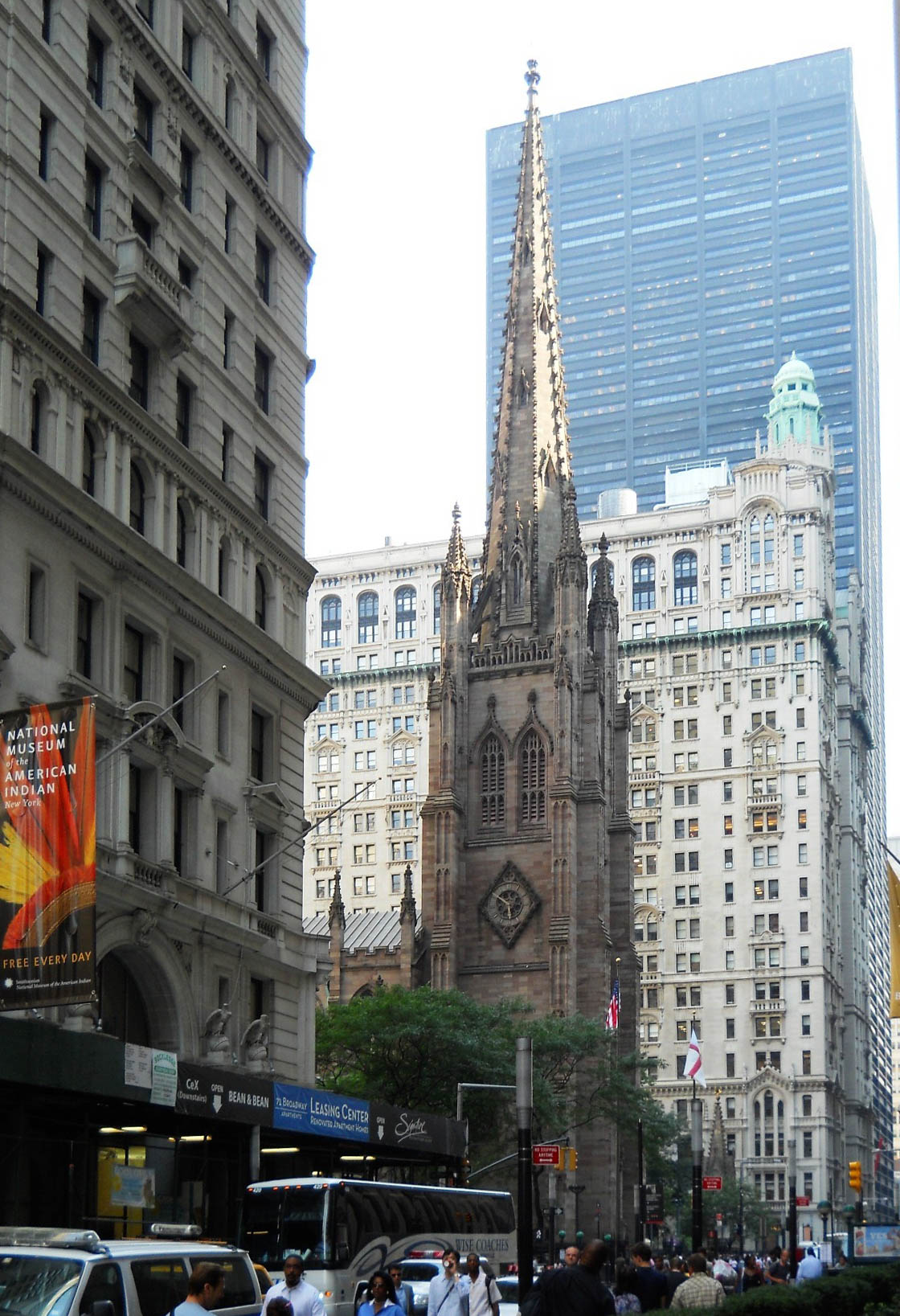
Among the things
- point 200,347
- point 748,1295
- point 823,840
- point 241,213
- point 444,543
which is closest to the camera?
point 748,1295

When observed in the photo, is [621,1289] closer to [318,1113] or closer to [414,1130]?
[318,1113]

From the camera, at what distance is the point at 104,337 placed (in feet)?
126

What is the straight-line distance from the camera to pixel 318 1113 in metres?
38.8

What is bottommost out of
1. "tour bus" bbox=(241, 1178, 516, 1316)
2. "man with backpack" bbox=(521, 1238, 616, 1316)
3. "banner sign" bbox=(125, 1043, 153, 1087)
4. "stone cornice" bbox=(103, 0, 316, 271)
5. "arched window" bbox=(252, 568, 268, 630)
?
"tour bus" bbox=(241, 1178, 516, 1316)

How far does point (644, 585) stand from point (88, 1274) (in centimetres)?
14530

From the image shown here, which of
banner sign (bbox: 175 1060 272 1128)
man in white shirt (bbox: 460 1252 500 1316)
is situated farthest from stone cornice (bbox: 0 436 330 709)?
man in white shirt (bbox: 460 1252 500 1316)

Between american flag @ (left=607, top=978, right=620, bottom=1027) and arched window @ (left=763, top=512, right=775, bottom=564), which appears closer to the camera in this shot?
american flag @ (left=607, top=978, right=620, bottom=1027)

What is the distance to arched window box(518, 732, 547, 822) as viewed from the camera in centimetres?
10388

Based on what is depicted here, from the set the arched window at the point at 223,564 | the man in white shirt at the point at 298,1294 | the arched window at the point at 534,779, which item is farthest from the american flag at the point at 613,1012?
the man in white shirt at the point at 298,1294

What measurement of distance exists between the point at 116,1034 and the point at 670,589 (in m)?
125

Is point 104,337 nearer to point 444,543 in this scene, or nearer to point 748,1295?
point 748,1295

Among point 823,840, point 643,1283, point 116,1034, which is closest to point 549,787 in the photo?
point 823,840

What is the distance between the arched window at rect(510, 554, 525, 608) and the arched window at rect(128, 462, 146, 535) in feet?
231

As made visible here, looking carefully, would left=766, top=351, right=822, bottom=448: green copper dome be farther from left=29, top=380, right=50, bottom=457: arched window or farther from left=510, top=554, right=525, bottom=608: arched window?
left=29, top=380, right=50, bottom=457: arched window
